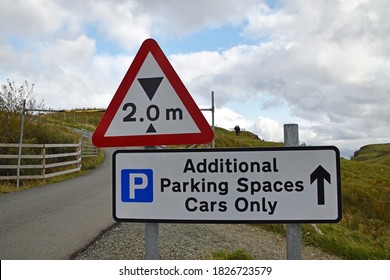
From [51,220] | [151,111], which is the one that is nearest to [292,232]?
[151,111]

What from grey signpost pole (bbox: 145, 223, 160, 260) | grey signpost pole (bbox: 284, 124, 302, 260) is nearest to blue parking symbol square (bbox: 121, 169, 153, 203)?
grey signpost pole (bbox: 145, 223, 160, 260)

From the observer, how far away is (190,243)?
521 cm

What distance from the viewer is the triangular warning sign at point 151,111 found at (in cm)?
201

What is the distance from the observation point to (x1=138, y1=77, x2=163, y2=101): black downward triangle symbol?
2070mm

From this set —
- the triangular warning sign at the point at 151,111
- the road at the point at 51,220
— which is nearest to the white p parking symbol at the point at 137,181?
the triangular warning sign at the point at 151,111

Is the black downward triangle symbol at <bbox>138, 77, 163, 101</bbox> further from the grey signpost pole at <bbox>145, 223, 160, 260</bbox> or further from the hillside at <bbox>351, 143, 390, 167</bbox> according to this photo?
the hillside at <bbox>351, 143, 390, 167</bbox>

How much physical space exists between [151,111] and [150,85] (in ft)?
0.60

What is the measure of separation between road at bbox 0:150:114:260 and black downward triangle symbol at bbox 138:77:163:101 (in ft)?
10.8

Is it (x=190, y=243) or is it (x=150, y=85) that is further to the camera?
(x=190, y=243)

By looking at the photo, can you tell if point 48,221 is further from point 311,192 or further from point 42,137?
point 42,137

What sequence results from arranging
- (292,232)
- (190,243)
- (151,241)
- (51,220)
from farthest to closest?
(51,220)
(190,243)
(151,241)
(292,232)

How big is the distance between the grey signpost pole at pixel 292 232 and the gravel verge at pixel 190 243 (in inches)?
106

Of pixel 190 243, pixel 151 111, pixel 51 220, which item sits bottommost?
pixel 190 243

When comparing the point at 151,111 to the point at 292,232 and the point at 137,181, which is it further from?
the point at 292,232
